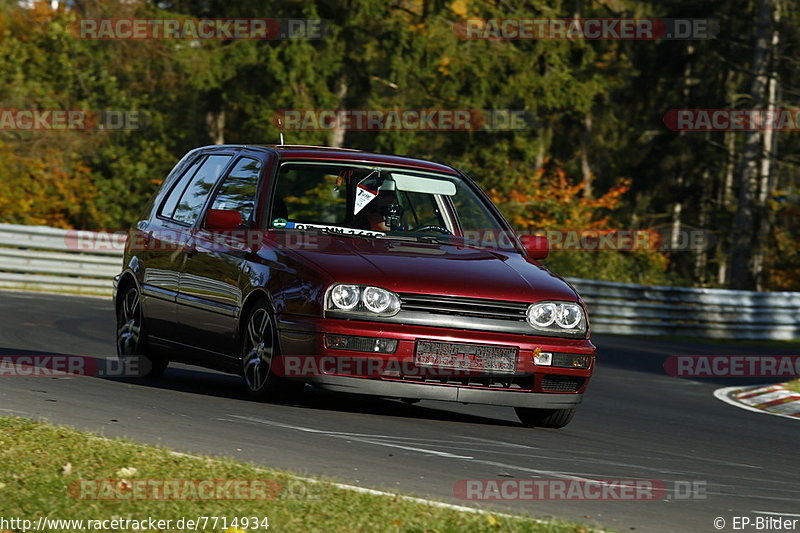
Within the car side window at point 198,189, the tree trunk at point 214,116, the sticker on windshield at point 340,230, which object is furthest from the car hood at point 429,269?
the tree trunk at point 214,116

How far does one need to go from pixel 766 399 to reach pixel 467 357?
22.5 feet

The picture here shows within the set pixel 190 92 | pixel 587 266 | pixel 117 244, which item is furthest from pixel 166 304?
pixel 190 92

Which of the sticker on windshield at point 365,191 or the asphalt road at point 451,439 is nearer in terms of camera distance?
Answer: the asphalt road at point 451,439

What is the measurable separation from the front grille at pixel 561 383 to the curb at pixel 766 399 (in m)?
4.60

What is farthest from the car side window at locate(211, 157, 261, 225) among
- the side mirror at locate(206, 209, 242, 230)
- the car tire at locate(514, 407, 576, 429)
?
the car tire at locate(514, 407, 576, 429)

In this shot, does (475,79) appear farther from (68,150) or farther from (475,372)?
(475,372)

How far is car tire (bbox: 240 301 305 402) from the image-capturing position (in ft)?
31.0

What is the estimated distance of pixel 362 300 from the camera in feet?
29.7

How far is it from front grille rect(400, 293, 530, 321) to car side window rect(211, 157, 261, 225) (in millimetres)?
1726

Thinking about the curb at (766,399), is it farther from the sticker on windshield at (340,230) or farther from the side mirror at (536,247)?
the sticker on windshield at (340,230)

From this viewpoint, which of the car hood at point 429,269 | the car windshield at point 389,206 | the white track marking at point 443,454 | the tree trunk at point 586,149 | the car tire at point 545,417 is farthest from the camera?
the tree trunk at point 586,149

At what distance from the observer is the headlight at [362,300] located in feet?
29.7

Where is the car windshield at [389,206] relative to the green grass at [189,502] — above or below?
above

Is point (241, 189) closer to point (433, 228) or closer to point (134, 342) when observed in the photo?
point (433, 228)
